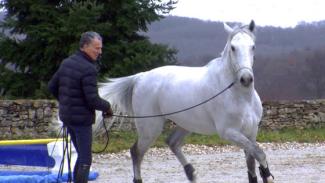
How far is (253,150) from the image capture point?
7.64 metres

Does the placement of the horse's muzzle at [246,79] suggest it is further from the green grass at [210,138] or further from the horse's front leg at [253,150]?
the green grass at [210,138]

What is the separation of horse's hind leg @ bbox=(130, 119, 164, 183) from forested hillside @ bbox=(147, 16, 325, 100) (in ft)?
44.5

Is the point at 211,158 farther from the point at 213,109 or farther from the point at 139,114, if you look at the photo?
the point at 213,109

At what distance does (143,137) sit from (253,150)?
2.18 meters

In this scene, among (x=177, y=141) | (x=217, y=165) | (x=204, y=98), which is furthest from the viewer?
(x=217, y=165)

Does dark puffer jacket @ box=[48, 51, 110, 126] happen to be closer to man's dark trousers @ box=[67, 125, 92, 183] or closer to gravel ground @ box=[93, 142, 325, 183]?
man's dark trousers @ box=[67, 125, 92, 183]

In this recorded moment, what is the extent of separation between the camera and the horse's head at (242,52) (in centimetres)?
760

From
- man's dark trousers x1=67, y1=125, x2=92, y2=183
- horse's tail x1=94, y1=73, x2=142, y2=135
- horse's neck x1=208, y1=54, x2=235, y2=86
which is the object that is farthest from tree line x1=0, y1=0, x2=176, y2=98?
man's dark trousers x1=67, y1=125, x2=92, y2=183

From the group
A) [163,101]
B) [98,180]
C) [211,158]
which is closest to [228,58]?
[163,101]

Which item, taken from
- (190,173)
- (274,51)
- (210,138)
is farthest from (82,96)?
(274,51)

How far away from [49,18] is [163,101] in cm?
1211

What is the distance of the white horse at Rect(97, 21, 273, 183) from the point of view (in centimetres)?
775

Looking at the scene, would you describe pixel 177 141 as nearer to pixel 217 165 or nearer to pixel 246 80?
pixel 246 80

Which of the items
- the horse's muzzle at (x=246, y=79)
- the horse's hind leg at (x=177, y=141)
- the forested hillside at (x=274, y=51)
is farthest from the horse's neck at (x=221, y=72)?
the forested hillside at (x=274, y=51)
